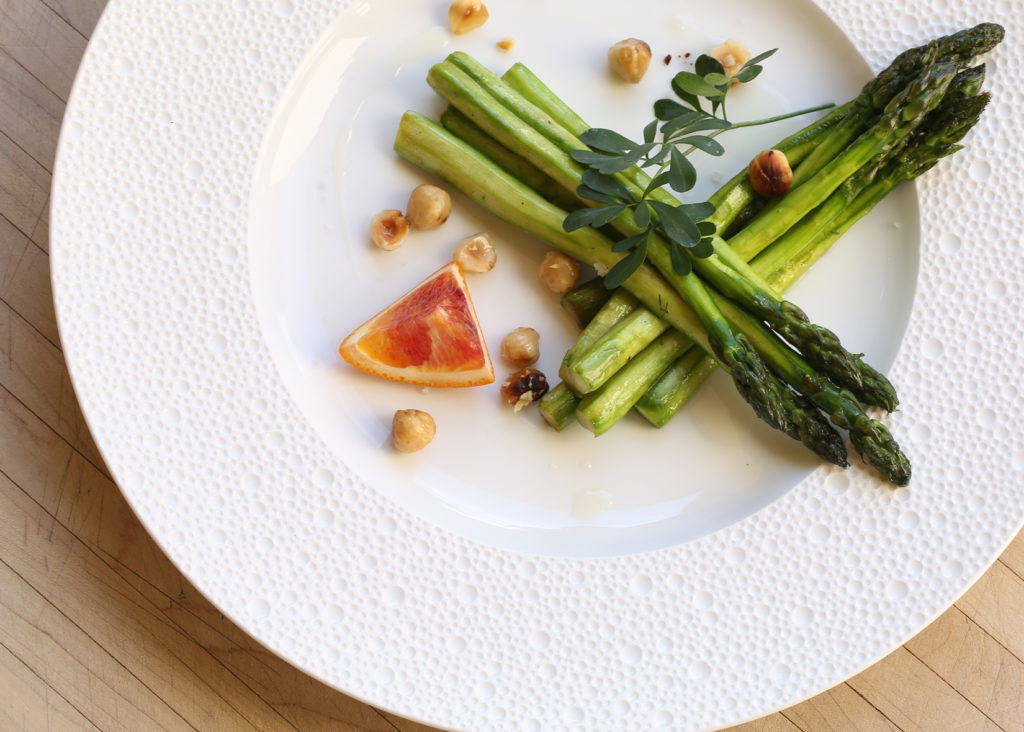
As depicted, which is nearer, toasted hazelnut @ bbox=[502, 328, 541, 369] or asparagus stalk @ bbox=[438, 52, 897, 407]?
asparagus stalk @ bbox=[438, 52, 897, 407]

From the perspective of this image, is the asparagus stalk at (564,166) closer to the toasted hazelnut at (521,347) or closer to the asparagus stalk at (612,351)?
the asparagus stalk at (612,351)

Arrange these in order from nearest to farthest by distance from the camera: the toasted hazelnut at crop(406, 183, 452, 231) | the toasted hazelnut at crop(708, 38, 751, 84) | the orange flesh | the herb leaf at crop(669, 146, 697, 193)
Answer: the herb leaf at crop(669, 146, 697, 193) < the orange flesh < the toasted hazelnut at crop(406, 183, 452, 231) < the toasted hazelnut at crop(708, 38, 751, 84)

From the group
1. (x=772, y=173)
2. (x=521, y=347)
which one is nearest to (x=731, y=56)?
(x=772, y=173)

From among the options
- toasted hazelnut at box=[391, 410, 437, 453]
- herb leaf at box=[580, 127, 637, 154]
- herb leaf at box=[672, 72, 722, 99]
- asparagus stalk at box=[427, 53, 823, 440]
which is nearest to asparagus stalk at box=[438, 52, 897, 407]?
asparagus stalk at box=[427, 53, 823, 440]

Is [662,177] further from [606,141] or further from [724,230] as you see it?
[724,230]

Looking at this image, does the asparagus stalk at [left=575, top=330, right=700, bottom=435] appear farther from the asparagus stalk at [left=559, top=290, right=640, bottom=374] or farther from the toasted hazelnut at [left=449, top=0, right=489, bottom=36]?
the toasted hazelnut at [left=449, top=0, right=489, bottom=36]

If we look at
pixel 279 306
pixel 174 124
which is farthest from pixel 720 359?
pixel 174 124
